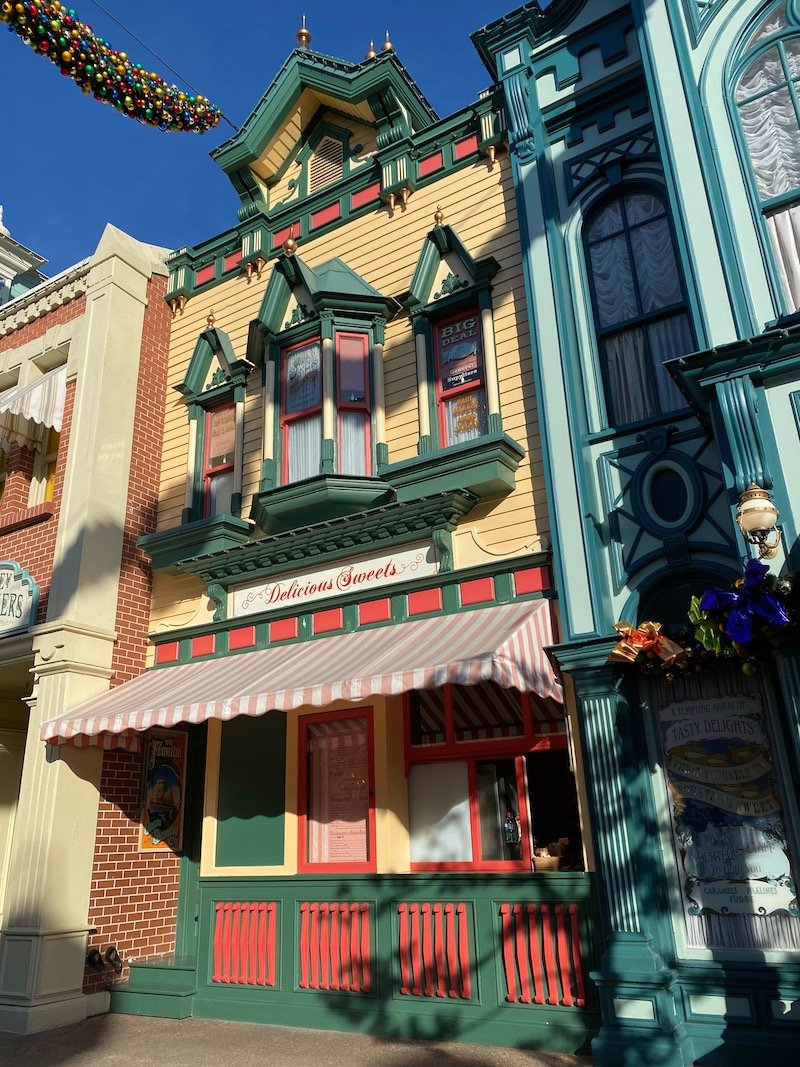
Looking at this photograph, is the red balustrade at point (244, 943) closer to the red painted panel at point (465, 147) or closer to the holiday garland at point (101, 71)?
the holiday garland at point (101, 71)

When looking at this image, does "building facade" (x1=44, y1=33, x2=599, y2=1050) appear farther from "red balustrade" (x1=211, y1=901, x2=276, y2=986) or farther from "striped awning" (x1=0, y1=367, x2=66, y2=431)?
"striped awning" (x1=0, y1=367, x2=66, y2=431)

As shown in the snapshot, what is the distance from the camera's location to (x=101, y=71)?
28.5ft

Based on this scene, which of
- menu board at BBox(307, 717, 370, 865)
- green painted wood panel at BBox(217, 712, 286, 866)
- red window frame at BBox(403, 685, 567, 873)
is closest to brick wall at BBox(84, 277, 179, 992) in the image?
green painted wood panel at BBox(217, 712, 286, 866)

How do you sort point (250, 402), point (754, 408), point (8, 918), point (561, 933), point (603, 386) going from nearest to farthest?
point (754, 408), point (561, 933), point (603, 386), point (8, 918), point (250, 402)

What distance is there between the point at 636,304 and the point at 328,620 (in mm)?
4847

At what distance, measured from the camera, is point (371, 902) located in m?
8.41

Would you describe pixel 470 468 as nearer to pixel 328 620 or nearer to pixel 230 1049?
pixel 328 620

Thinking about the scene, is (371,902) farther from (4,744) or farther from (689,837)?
(4,744)

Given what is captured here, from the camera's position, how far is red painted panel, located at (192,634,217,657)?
→ 35.1 ft

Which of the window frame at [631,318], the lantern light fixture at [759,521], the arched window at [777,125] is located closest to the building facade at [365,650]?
the window frame at [631,318]

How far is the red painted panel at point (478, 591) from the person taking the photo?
8578 millimetres

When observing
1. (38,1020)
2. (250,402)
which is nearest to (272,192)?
(250,402)

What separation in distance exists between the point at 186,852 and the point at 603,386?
777cm

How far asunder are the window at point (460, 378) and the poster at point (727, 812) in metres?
4.10
